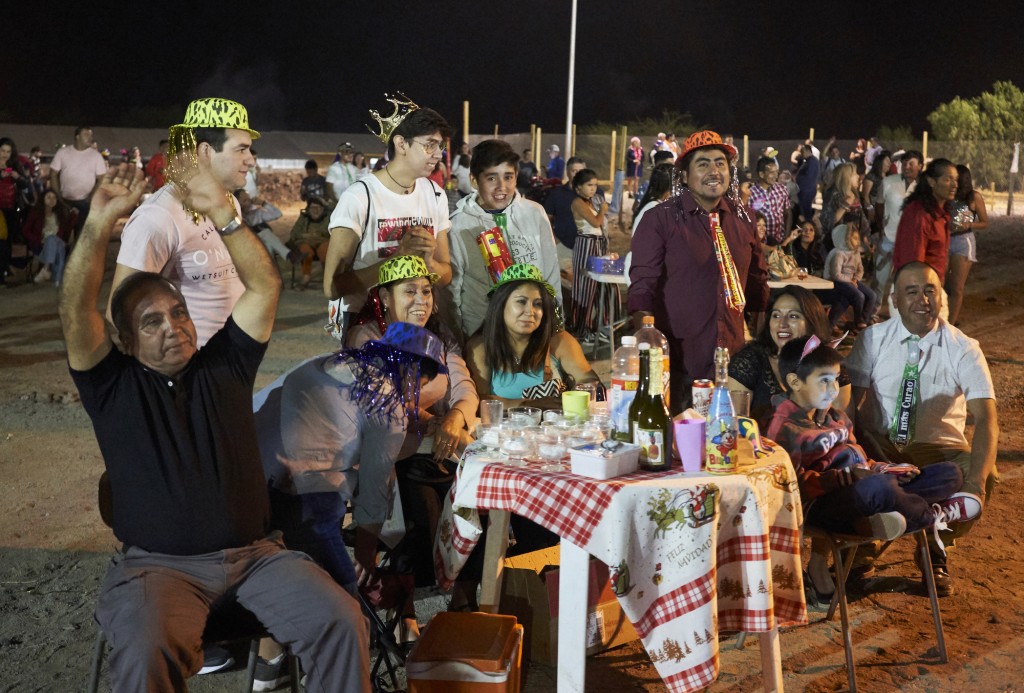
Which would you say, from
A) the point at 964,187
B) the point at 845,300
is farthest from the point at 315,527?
the point at 964,187

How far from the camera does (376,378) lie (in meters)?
3.73

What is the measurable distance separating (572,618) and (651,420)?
69 centimetres

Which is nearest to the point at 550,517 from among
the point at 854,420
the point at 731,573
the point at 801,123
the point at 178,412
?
the point at 731,573

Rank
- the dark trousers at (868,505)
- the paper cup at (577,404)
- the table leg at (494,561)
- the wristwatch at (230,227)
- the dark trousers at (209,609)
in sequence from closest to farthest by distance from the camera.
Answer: the dark trousers at (209,609), the wristwatch at (230,227), the table leg at (494,561), the paper cup at (577,404), the dark trousers at (868,505)

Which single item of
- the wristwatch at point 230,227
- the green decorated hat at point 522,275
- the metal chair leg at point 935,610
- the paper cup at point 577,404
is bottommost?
the metal chair leg at point 935,610

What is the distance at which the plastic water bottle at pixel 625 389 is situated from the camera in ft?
11.5

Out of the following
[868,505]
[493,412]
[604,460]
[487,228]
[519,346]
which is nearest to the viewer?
[604,460]

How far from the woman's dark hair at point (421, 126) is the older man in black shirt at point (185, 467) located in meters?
1.46

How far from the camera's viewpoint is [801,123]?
71688mm

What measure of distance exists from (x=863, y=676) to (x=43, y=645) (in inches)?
123

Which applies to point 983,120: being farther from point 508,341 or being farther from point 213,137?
point 213,137

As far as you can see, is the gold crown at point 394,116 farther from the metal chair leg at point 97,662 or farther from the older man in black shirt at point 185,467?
the metal chair leg at point 97,662

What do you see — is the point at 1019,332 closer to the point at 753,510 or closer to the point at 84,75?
the point at 753,510

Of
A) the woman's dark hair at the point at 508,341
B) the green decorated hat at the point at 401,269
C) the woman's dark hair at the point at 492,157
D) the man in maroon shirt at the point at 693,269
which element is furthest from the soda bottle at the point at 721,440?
the woman's dark hair at the point at 492,157
